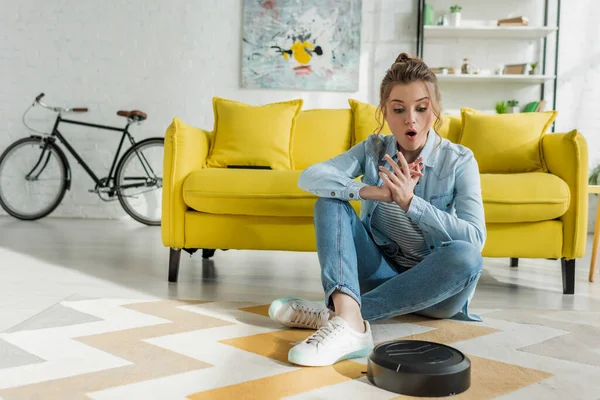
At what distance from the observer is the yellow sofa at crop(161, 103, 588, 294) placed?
92.9 inches

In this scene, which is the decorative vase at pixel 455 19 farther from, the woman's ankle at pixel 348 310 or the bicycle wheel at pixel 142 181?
the woman's ankle at pixel 348 310

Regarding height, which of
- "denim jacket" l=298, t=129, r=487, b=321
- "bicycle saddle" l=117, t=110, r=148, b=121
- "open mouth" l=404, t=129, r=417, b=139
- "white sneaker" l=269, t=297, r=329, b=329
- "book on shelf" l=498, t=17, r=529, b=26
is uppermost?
"book on shelf" l=498, t=17, r=529, b=26

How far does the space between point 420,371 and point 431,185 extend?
26.3 inches

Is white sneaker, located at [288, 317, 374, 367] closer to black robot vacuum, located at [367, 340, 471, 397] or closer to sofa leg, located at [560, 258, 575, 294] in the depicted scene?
black robot vacuum, located at [367, 340, 471, 397]

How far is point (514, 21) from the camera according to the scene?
477cm

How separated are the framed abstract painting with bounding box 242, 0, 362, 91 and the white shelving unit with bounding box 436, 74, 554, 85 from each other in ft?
2.41

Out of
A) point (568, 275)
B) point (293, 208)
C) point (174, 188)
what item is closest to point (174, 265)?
point (174, 188)

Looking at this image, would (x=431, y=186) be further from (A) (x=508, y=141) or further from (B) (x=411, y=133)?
(A) (x=508, y=141)

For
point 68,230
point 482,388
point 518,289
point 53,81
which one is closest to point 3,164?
point 53,81

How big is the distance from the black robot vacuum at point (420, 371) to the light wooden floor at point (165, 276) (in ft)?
3.10

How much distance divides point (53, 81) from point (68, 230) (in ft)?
5.02

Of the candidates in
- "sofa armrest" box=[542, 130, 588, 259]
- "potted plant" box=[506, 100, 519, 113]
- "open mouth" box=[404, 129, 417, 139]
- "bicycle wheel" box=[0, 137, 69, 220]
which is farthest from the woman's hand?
"bicycle wheel" box=[0, 137, 69, 220]

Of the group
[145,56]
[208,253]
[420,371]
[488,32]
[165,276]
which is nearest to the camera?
[420,371]

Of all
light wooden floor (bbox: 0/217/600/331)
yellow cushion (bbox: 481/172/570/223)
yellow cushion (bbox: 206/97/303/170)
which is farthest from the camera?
yellow cushion (bbox: 206/97/303/170)
